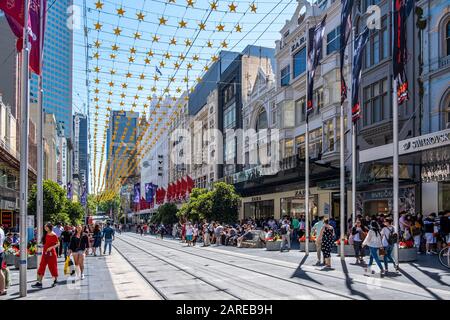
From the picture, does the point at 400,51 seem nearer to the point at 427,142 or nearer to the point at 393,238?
the point at 427,142

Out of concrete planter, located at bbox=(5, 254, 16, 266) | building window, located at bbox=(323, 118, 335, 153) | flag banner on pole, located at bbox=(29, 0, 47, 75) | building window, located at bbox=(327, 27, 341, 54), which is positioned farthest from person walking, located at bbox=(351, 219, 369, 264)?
building window, located at bbox=(327, 27, 341, 54)

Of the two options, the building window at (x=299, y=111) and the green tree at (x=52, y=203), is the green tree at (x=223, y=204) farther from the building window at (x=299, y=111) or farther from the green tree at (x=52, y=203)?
the green tree at (x=52, y=203)

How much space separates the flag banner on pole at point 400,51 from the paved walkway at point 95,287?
1003 centimetres

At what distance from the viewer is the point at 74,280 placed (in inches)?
623

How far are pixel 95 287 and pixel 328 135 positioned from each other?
23.4 m

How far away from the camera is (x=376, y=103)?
1211 inches

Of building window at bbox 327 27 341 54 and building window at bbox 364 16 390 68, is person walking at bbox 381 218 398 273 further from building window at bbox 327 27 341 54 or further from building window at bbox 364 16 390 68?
building window at bbox 327 27 341 54

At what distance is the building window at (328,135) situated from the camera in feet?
112

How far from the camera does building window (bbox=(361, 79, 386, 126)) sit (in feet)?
97.3

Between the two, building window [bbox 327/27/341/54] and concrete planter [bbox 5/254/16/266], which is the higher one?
building window [bbox 327/27/341/54]

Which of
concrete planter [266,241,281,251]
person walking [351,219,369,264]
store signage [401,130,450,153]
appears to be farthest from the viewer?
concrete planter [266,241,281,251]

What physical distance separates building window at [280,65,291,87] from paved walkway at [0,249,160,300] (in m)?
Answer: 26.3

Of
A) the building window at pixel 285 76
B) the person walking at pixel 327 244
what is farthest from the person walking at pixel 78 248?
the building window at pixel 285 76

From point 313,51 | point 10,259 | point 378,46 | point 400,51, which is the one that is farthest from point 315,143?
point 10,259
